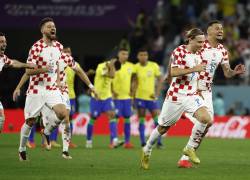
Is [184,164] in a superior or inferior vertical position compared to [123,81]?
inferior

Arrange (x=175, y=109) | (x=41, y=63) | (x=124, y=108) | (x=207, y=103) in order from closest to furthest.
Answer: (x=175, y=109)
(x=207, y=103)
(x=41, y=63)
(x=124, y=108)

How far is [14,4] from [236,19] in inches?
460

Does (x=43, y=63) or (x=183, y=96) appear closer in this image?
(x=183, y=96)

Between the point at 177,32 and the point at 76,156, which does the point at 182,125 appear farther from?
the point at 76,156

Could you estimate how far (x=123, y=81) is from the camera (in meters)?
25.2

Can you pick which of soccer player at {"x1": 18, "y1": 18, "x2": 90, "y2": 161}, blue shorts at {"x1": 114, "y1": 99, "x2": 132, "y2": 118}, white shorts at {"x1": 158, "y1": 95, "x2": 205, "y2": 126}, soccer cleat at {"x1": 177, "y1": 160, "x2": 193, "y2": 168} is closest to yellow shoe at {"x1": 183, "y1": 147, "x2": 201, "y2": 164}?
soccer cleat at {"x1": 177, "y1": 160, "x2": 193, "y2": 168}

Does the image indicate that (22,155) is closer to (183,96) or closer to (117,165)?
Answer: (117,165)

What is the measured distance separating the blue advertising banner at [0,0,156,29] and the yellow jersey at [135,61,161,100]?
6554mm

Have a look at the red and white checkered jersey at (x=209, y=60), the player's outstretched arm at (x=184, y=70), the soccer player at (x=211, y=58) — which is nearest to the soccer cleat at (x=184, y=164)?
the soccer player at (x=211, y=58)

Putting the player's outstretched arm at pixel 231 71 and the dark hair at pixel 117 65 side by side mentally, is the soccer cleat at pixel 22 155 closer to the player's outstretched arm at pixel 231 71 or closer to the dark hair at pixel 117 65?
the player's outstretched arm at pixel 231 71

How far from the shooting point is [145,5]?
3125cm

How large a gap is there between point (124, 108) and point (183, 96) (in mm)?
8639

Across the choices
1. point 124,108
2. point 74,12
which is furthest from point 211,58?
point 74,12

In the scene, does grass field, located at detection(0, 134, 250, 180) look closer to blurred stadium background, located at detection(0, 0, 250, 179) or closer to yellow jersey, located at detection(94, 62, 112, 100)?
yellow jersey, located at detection(94, 62, 112, 100)
